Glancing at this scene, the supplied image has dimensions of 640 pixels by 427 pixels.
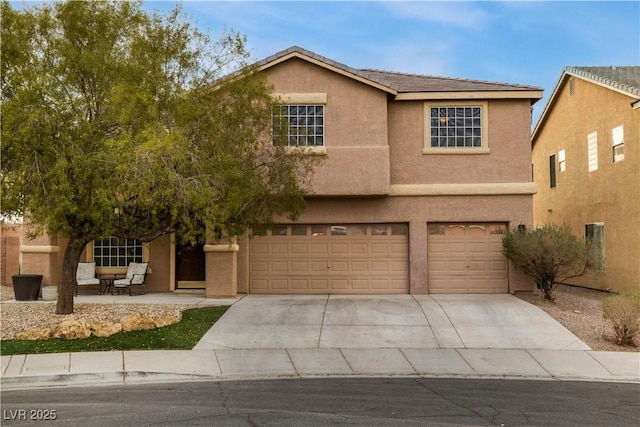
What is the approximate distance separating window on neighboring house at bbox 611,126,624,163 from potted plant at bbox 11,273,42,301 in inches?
707

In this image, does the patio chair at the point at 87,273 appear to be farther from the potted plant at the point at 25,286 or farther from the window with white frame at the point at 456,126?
the window with white frame at the point at 456,126

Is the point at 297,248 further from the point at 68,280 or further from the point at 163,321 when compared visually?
the point at 68,280

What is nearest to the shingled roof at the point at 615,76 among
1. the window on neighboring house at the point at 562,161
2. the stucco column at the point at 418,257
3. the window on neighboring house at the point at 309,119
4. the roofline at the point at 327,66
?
the window on neighboring house at the point at 562,161

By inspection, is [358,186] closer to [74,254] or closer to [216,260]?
[216,260]

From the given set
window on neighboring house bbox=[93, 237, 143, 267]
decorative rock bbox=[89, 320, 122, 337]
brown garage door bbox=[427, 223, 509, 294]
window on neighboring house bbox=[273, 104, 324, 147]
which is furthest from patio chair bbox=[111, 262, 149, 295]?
brown garage door bbox=[427, 223, 509, 294]

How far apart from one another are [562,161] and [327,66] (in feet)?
37.7

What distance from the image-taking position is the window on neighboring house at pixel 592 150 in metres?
21.5

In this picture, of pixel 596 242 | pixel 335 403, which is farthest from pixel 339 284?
pixel 335 403

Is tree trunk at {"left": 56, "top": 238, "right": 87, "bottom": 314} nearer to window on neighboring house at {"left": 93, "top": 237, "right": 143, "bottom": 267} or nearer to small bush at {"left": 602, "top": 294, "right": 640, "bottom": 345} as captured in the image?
window on neighboring house at {"left": 93, "top": 237, "right": 143, "bottom": 267}

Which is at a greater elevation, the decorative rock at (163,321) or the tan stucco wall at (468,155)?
the tan stucco wall at (468,155)

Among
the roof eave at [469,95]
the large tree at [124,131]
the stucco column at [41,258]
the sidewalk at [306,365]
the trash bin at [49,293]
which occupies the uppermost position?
the roof eave at [469,95]

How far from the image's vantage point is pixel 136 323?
43.6ft

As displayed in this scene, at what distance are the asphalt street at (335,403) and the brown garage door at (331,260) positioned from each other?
8.68 m

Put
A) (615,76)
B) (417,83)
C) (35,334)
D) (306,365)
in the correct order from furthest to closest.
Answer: (615,76), (417,83), (35,334), (306,365)
